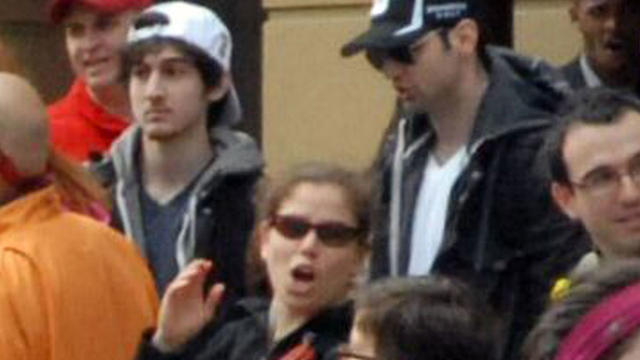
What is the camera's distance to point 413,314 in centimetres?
396

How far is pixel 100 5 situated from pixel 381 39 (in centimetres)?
139

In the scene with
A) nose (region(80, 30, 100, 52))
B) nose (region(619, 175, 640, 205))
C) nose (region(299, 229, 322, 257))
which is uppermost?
nose (region(80, 30, 100, 52))

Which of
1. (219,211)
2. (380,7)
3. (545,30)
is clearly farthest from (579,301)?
(545,30)

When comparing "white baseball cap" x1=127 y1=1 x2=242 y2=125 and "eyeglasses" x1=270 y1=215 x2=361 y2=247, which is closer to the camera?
"eyeglasses" x1=270 y1=215 x2=361 y2=247

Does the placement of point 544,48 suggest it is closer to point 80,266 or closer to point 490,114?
point 490,114

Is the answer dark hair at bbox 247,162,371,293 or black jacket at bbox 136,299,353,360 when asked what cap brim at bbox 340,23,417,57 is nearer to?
dark hair at bbox 247,162,371,293

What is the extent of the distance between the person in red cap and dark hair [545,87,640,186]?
2073 millimetres

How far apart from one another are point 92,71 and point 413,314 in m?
3.01

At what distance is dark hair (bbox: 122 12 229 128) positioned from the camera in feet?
20.2

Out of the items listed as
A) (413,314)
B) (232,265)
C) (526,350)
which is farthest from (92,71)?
(526,350)

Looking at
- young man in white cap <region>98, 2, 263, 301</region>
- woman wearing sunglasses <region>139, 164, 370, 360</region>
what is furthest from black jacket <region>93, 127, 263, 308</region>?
woman wearing sunglasses <region>139, 164, 370, 360</region>

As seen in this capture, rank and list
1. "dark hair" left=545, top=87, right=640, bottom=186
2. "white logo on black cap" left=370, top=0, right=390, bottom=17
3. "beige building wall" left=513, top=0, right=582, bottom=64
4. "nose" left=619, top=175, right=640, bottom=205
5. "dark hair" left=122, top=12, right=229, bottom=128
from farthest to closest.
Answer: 1. "beige building wall" left=513, top=0, right=582, bottom=64
2. "dark hair" left=122, top=12, right=229, bottom=128
3. "white logo on black cap" left=370, top=0, right=390, bottom=17
4. "dark hair" left=545, top=87, right=640, bottom=186
5. "nose" left=619, top=175, right=640, bottom=205

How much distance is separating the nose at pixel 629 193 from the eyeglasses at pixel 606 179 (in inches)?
0.6

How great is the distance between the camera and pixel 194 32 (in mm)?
6164
